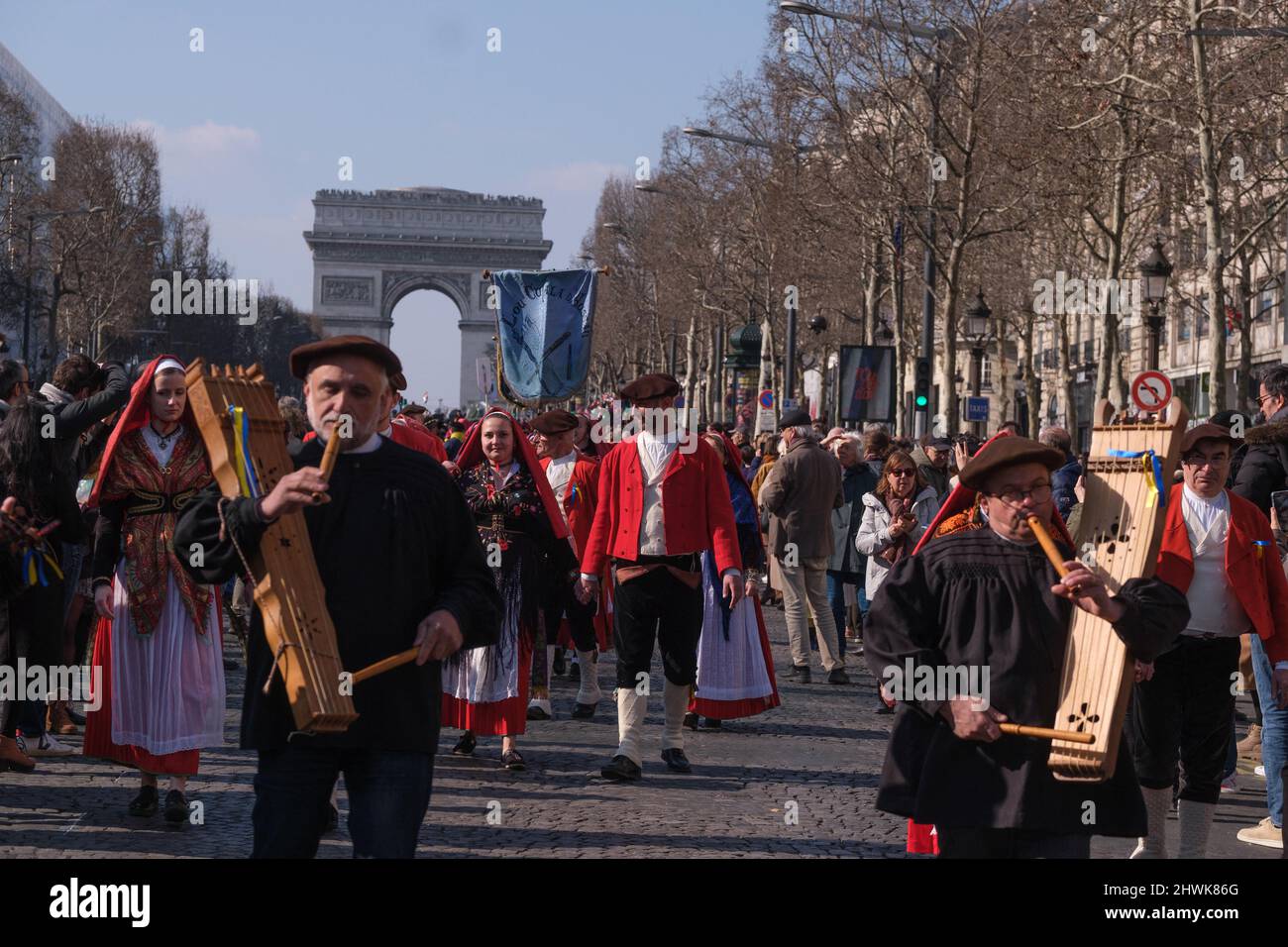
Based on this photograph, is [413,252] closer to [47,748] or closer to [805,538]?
[805,538]

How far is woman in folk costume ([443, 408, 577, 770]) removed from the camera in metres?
9.70

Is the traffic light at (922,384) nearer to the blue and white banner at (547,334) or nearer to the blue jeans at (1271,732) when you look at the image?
the blue and white banner at (547,334)

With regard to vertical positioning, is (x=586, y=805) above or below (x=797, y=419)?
below

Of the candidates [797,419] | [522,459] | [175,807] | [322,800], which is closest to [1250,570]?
[322,800]

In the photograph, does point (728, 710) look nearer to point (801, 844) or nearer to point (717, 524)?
point (717, 524)

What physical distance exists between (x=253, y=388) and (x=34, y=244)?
56.6 metres

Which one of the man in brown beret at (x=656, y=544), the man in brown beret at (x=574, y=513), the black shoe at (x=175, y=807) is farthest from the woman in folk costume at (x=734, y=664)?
the black shoe at (x=175, y=807)

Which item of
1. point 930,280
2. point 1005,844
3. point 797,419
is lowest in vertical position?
point 1005,844

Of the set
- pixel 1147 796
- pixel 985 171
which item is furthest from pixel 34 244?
pixel 1147 796

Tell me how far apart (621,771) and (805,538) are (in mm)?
5183

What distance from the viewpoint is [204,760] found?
9695 millimetres

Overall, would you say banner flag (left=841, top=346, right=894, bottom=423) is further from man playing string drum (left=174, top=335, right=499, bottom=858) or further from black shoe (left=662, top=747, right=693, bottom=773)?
man playing string drum (left=174, top=335, right=499, bottom=858)

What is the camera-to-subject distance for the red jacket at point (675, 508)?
9.47 meters

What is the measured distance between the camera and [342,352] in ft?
15.6
